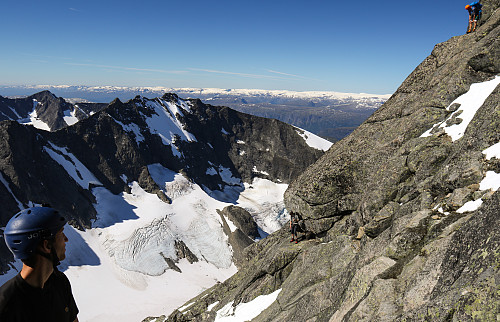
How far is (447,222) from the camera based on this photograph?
34.2ft

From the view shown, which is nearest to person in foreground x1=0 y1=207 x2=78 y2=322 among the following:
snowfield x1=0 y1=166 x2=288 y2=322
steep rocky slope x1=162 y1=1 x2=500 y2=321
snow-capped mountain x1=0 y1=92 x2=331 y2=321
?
steep rocky slope x1=162 y1=1 x2=500 y2=321

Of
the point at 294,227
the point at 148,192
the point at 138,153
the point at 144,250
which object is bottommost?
the point at 144,250

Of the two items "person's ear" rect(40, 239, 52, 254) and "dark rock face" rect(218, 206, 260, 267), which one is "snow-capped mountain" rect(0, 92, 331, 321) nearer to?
"dark rock face" rect(218, 206, 260, 267)

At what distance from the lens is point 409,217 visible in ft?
41.0

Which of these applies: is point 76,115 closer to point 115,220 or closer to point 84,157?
point 84,157

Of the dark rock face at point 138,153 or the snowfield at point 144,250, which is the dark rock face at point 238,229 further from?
the snowfield at point 144,250

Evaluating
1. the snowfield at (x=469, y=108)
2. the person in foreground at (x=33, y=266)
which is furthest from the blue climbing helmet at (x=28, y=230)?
the snowfield at (x=469, y=108)

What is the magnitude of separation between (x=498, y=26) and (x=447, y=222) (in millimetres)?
19975

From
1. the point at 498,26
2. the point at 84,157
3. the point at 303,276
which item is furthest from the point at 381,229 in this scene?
the point at 84,157

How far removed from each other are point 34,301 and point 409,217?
44.4 ft

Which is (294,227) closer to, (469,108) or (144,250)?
(469,108)

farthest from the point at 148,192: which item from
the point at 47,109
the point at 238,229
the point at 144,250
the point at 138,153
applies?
the point at 47,109

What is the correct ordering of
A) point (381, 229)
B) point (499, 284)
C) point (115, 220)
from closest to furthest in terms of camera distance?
point (499, 284) → point (381, 229) → point (115, 220)

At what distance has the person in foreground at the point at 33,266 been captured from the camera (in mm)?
4047
